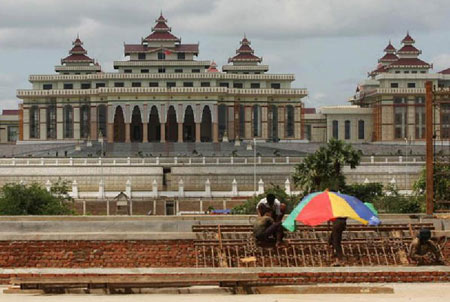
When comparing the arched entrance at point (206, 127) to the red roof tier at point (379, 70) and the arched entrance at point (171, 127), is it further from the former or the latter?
the red roof tier at point (379, 70)

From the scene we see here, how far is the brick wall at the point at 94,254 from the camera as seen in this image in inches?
1085

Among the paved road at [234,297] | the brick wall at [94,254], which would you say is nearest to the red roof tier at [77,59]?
the brick wall at [94,254]

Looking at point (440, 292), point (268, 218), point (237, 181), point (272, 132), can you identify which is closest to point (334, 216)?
point (268, 218)

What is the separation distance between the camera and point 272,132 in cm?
12950

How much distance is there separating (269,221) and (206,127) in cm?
10293

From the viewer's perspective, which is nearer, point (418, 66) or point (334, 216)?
point (334, 216)

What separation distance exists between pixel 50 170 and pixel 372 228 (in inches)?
2433

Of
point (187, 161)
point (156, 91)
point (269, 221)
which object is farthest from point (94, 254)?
point (156, 91)

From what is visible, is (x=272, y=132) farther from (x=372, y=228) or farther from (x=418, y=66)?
(x=372, y=228)

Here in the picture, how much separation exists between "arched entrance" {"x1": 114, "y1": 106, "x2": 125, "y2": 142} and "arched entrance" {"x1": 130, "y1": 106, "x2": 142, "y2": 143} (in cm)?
109

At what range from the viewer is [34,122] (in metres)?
130

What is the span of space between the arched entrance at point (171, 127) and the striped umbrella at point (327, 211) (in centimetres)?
10071

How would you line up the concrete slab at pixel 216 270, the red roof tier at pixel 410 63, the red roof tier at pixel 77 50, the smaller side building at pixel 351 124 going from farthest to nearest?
1. the smaller side building at pixel 351 124
2. the red roof tier at pixel 410 63
3. the red roof tier at pixel 77 50
4. the concrete slab at pixel 216 270

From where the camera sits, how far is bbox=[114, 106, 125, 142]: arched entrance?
422 ft
